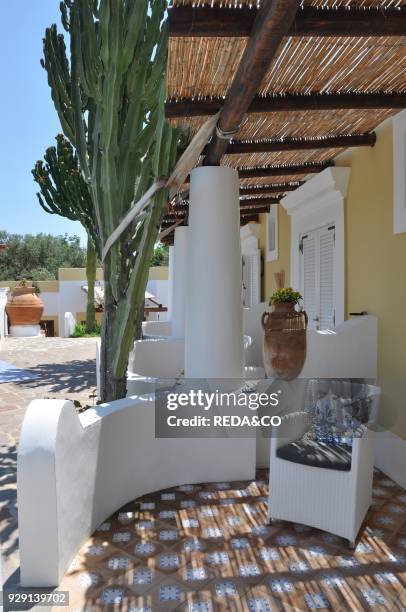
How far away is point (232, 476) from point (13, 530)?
2.20m

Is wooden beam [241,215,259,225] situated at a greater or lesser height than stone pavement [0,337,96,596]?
greater

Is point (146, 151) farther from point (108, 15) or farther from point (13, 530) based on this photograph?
point (13, 530)

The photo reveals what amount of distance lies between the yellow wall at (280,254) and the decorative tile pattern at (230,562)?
207 inches

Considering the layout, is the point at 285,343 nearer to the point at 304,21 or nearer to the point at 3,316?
the point at 304,21

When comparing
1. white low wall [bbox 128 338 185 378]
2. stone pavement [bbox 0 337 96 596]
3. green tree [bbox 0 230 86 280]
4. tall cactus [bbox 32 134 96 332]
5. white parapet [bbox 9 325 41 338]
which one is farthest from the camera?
green tree [bbox 0 230 86 280]

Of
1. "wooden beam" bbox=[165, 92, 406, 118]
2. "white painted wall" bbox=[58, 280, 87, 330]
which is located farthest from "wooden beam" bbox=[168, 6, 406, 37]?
"white painted wall" bbox=[58, 280, 87, 330]

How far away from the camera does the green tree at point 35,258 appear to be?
42.9 m

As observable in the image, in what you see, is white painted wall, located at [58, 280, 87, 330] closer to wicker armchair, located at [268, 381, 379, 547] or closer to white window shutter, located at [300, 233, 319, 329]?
white window shutter, located at [300, 233, 319, 329]

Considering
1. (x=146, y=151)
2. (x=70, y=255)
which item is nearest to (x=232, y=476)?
(x=146, y=151)

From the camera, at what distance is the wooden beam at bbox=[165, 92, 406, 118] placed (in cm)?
417

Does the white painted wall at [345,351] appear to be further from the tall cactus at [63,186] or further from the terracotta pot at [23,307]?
the terracotta pot at [23,307]

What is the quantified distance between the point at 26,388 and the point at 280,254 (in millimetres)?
5862

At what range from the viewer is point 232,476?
16.4 feet

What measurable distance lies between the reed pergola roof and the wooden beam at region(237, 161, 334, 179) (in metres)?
0.68
